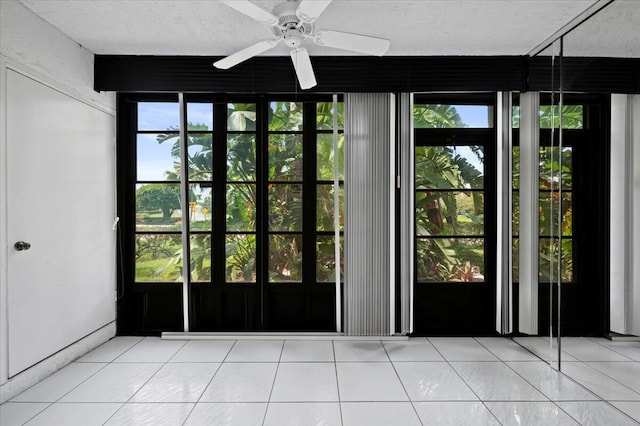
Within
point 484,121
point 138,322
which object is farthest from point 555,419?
point 138,322

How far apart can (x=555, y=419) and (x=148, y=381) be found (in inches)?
110

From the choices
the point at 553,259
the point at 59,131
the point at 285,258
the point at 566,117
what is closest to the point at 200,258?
the point at 285,258

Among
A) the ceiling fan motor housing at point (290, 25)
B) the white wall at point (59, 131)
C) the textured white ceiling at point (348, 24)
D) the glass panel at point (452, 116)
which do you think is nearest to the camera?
the ceiling fan motor housing at point (290, 25)

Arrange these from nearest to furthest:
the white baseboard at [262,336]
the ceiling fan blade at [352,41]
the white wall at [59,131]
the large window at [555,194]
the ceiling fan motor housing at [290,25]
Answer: the ceiling fan motor housing at [290,25] → the ceiling fan blade at [352,41] → the white wall at [59,131] → the large window at [555,194] → the white baseboard at [262,336]

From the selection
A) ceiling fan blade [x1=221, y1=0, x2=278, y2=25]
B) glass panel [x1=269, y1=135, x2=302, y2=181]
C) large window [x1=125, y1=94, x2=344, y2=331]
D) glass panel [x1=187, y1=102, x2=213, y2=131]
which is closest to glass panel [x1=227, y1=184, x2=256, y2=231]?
large window [x1=125, y1=94, x2=344, y2=331]

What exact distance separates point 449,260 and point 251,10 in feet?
9.84

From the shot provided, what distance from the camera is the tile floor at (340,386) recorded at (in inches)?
91.5

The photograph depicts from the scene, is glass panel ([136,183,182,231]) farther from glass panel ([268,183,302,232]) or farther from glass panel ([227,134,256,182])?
glass panel ([268,183,302,232])

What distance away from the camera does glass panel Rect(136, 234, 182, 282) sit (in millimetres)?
3863

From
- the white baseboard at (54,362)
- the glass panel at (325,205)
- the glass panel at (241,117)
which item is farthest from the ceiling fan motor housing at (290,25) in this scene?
the white baseboard at (54,362)

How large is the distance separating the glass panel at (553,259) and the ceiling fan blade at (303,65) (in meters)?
2.32

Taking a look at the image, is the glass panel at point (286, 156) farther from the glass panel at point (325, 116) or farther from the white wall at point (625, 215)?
the white wall at point (625, 215)

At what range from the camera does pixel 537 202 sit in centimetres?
327

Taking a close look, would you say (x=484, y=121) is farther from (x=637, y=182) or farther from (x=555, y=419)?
(x=555, y=419)
